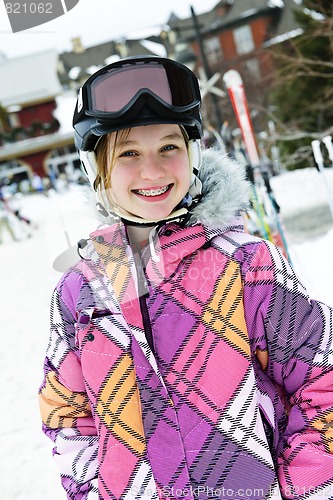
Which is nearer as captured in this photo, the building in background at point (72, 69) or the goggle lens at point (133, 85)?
the goggle lens at point (133, 85)

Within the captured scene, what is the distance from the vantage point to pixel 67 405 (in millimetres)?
1318

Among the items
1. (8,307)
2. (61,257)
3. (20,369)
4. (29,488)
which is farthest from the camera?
(8,307)

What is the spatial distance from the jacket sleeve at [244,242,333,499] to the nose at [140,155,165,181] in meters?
0.31

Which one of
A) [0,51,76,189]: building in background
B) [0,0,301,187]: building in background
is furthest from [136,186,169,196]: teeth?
[0,51,76,189]: building in background

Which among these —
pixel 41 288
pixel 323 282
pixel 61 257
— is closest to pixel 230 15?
pixel 41 288

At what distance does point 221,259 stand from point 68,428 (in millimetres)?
621

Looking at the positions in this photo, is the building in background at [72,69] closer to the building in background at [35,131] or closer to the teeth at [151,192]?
the building in background at [35,131]

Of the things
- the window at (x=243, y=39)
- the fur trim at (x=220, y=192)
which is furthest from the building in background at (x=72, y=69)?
the fur trim at (x=220, y=192)

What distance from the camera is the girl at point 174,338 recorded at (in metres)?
1.14

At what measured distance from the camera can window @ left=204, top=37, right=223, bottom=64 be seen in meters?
30.2

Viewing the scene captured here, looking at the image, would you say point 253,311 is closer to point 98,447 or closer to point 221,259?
point 221,259

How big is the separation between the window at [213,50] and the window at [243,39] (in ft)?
4.06

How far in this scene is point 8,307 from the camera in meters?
7.01

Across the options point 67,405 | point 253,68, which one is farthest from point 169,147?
point 253,68
